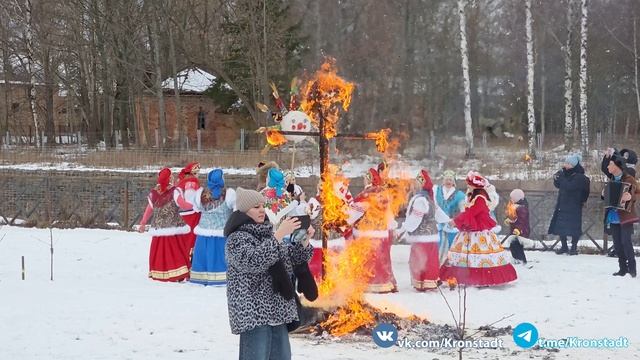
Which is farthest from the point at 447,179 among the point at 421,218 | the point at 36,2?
the point at 36,2

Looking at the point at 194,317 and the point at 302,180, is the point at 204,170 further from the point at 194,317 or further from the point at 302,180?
the point at 194,317

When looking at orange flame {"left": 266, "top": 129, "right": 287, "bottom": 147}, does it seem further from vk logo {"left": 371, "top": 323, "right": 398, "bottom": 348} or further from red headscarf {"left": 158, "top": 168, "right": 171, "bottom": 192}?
red headscarf {"left": 158, "top": 168, "right": 171, "bottom": 192}

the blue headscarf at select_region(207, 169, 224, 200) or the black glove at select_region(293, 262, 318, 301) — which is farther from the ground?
the blue headscarf at select_region(207, 169, 224, 200)

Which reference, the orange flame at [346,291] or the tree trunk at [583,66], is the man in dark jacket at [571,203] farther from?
the tree trunk at [583,66]

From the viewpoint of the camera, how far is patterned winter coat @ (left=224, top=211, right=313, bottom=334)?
482 cm

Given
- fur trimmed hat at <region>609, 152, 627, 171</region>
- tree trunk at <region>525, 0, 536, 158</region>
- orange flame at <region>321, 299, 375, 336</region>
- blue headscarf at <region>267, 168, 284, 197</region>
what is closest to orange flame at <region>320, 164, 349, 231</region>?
orange flame at <region>321, 299, 375, 336</region>

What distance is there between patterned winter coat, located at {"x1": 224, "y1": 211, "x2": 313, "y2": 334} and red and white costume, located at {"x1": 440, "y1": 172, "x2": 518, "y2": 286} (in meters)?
5.42

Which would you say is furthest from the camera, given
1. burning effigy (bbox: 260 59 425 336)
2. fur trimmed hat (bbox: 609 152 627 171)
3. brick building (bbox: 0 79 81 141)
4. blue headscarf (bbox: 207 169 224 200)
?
brick building (bbox: 0 79 81 141)

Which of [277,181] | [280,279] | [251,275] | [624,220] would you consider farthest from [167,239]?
[624,220]

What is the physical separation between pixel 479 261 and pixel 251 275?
5692mm

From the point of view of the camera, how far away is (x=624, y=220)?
33.8ft

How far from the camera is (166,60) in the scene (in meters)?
34.7

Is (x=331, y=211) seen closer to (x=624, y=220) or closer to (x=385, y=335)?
(x=385, y=335)

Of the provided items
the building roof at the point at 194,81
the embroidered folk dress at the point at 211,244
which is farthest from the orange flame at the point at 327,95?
the building roof at the point at 194,81
